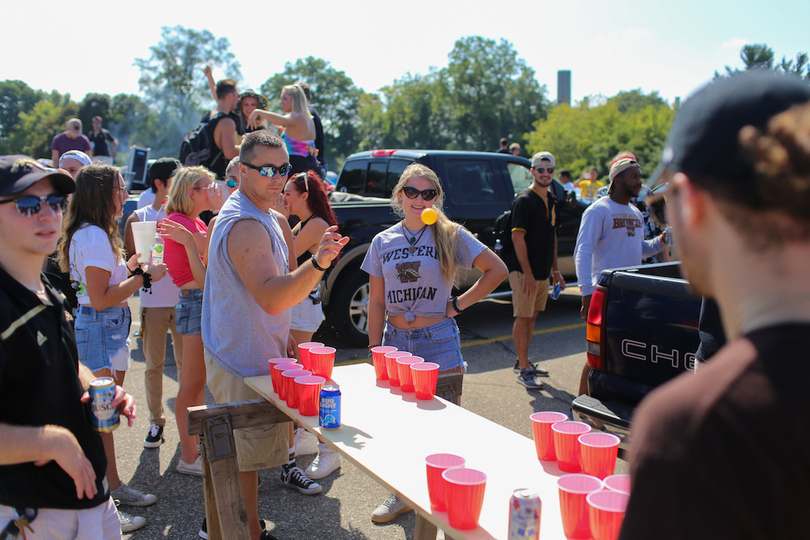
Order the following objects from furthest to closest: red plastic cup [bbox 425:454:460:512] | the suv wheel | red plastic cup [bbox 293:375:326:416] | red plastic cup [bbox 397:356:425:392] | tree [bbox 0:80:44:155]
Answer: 1. tree [bbox 0:80:44:155]
2. the suv wheel
3. red plastic cup [bbox 397:356:425:392]
4. red plastic cup [bbox 293:375:326:416]
5. red plastic cup [bbox 425:454:460:512]

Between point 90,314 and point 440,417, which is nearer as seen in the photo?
point 440,417

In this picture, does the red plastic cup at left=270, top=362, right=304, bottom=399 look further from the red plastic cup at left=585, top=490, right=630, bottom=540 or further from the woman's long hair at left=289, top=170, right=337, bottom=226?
the woman's long hair at left=289, top=170, right=337, bottom=226

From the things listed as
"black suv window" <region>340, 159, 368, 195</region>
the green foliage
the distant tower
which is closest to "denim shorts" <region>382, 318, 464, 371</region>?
"black suv window" <region>340, 159, 368, 195</region>

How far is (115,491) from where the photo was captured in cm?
368

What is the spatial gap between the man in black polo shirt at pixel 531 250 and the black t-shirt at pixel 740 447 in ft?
16.3

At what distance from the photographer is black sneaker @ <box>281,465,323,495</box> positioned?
386 cm

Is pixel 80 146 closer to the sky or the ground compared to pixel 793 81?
closer to the sky

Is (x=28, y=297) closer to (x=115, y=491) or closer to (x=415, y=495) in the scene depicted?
(x=415, y=495)

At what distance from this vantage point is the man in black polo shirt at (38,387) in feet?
5.84

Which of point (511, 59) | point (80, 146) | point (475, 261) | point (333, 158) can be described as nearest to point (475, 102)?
point (511, 59)

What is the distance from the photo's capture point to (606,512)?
147cm

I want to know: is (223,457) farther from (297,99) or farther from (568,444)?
(297,99)

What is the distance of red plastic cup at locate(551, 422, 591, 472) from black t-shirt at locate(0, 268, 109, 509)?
154cm

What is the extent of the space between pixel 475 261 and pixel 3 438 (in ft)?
8.86
